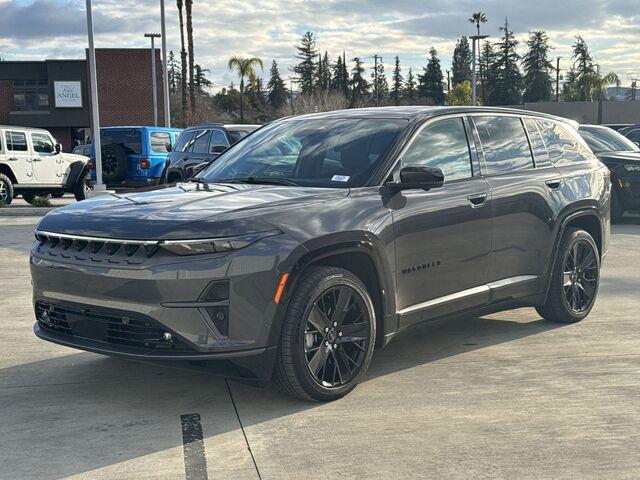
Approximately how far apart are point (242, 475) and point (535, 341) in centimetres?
329

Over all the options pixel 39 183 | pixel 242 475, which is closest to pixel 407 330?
pixel 242 475

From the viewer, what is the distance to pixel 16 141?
1969 centimetres

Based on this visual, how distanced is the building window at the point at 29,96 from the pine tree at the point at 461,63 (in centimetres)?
7427

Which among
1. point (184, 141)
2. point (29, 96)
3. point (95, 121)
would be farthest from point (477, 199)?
point (29, 96)

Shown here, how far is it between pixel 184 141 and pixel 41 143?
5.09 m

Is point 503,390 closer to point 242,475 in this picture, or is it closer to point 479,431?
point 479,431

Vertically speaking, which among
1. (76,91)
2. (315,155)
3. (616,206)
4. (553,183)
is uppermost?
(76,91)

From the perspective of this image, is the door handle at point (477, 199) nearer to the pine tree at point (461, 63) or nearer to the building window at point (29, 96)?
the building window at point (29, 96)

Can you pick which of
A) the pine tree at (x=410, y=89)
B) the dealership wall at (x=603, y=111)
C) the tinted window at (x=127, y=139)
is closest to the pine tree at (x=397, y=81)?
the pine tree at (x=410, y=89)

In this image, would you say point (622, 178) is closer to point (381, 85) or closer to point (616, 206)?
point (616, 206)

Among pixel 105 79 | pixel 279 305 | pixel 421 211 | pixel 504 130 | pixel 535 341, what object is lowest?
pixel 535 341

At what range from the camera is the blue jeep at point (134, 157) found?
2053 centimetres

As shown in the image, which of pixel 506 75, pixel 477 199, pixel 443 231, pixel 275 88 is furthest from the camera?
pixel 275 88

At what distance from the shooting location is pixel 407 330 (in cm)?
538
